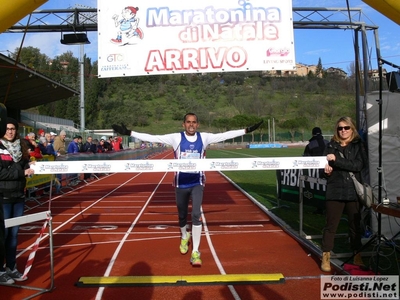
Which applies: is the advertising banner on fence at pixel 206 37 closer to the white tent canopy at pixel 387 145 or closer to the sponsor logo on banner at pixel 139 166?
the white tent canopy at pixel 387 145

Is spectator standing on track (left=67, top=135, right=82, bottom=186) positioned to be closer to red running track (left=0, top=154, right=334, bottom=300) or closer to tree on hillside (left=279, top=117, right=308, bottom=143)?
red running track (left=0, top=154, right=334, bottom=300)

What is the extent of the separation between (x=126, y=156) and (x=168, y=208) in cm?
1633

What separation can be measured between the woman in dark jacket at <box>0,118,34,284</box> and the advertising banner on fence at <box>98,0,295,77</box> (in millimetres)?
2402

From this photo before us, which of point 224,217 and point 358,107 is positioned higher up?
point 358,107

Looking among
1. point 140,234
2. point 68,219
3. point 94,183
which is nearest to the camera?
point 140,234

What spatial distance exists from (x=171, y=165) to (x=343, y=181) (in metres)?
2.38

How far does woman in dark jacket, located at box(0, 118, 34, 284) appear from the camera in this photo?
16.5 feet

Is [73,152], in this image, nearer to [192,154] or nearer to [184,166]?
[192,154]

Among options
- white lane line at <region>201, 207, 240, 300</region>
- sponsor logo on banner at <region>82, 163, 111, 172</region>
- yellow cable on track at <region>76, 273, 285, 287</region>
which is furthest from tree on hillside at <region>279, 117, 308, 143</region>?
yellow cable on track at <region>76, 273, 285, 287</region>

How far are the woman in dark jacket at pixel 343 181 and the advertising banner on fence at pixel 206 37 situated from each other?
77.1 inches

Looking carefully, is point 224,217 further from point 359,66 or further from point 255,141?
point 255,141

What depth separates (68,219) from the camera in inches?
387

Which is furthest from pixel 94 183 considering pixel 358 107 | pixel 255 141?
pixel 255 141

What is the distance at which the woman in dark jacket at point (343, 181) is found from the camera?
5.31 meters
